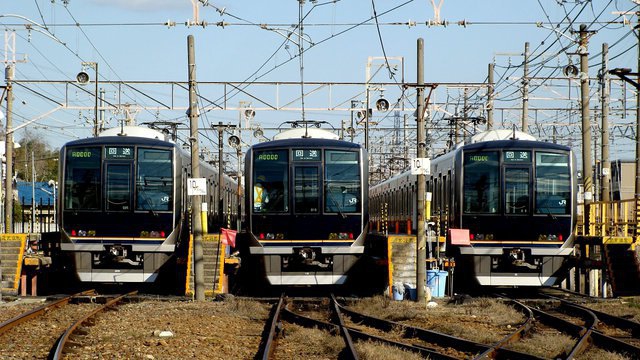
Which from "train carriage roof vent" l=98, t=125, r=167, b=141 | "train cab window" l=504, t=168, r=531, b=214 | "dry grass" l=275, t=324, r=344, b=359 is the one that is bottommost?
"dry grass" l=275, t=324, r=344, b=359

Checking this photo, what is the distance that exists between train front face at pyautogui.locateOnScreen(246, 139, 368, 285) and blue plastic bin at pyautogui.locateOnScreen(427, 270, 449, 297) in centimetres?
164

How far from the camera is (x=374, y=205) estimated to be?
136 feet

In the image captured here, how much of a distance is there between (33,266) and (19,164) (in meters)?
89.4

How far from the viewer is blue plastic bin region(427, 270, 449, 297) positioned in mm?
21547

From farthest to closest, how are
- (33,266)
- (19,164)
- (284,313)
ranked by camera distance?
(19,164)
(33,266)
(284,313)

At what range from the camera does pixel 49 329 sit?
14961 millimetres

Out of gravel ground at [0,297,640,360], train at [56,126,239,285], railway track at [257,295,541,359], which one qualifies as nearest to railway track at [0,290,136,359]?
gravel ground at [0,297,640,360]

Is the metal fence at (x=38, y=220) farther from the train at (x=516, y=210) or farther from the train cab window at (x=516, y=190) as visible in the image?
the train cab window at (x=516, y=190)

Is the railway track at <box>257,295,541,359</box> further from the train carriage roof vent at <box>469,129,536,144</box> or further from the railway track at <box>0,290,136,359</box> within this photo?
the train carriage roof vent at <box>469,129,536,144</box>

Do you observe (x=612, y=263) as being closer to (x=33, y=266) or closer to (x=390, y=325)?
(x=390, y=325)

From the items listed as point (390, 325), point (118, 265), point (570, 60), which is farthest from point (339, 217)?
point (570, 60)

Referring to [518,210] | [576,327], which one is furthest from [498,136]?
[576,327]

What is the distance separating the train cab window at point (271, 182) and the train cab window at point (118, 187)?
9.15ft

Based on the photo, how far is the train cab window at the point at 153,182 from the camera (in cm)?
2159
